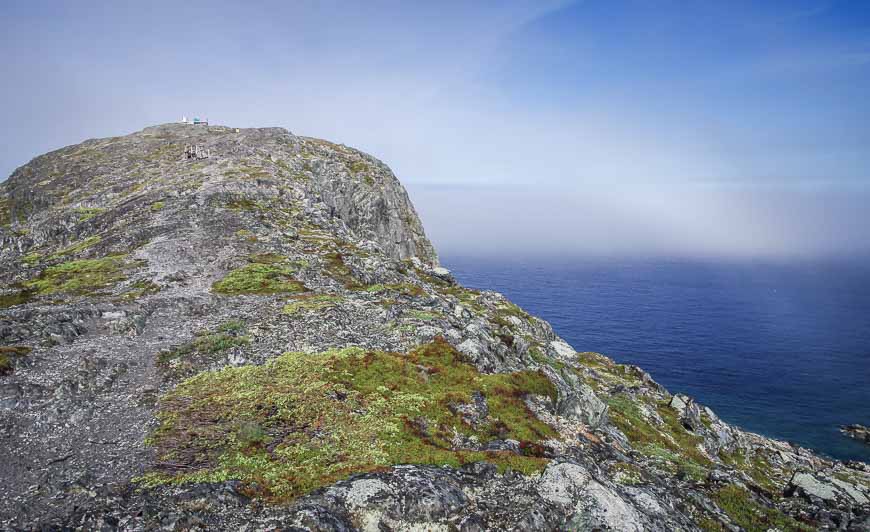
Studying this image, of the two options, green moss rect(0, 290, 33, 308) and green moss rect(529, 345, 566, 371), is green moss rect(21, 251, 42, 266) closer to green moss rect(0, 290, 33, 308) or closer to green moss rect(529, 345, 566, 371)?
green moss rect(0, 290, 33, 308)

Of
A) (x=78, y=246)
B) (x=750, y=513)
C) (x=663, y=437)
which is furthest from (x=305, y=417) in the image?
(x=78, y=246)

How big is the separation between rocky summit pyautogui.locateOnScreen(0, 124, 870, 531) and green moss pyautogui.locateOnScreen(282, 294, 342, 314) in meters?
0.30

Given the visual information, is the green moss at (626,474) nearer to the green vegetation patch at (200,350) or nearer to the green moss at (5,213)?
the green vegetation patch at (200,350)

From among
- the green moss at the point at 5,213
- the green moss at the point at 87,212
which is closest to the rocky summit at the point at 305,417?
the green moss at the point at 87,212

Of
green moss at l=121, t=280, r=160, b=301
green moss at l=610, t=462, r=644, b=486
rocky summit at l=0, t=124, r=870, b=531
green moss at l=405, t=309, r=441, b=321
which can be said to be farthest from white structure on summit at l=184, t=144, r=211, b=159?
green moss at l=610, t=462, r=644, b=486

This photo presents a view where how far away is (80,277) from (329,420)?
37.9 m

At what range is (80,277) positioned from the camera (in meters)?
40.8

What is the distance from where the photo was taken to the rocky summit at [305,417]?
566 inches

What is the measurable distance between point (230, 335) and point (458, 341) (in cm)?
1565

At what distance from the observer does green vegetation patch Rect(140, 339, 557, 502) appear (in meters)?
15.9

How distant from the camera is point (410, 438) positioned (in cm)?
1830

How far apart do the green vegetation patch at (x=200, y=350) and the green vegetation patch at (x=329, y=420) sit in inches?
65.5

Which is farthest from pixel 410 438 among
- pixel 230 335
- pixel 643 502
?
pixel 230 335

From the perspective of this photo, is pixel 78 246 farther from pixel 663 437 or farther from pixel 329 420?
pixel 663 437
